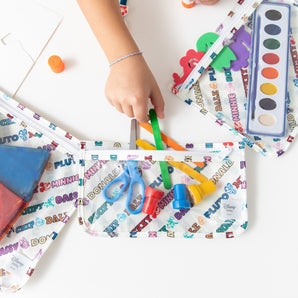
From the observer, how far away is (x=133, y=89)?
0.56 meters

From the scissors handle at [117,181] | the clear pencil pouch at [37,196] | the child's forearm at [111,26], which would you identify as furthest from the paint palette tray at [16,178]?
the child's forearm at [111,26]

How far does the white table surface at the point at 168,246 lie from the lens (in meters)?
0.54

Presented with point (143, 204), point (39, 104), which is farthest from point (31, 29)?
point (143, 204)

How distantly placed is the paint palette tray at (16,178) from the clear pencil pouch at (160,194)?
0.27ft

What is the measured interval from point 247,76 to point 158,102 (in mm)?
180

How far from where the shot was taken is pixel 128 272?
1.80 ft

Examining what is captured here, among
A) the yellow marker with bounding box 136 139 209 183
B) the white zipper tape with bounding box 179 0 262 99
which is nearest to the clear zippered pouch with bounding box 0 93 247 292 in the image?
the yellow marker with bounding box 136 139 209 183

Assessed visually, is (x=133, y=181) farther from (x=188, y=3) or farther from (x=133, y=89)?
(x=188, y=3)

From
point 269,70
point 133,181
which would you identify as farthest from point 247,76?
point 133,181

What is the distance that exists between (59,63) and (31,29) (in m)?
0.11

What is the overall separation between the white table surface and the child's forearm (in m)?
0.08

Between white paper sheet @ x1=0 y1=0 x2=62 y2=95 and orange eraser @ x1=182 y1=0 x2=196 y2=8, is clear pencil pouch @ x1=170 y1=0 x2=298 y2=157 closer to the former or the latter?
orange eraser @ x1=182 y1=0 x2=196 y2=8

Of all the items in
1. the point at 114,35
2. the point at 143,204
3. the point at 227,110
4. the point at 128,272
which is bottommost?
the point at 128,272

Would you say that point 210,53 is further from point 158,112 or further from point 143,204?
point 143,204
